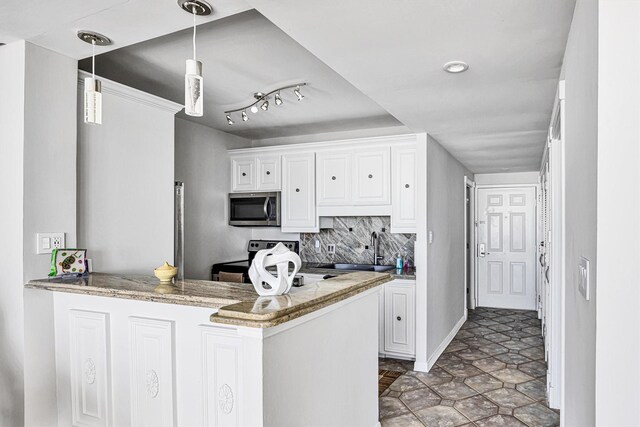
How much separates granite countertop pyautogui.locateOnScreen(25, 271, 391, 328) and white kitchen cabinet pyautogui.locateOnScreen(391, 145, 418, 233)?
1950mm

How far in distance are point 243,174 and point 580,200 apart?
3998 millimetres

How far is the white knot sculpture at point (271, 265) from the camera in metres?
1.88

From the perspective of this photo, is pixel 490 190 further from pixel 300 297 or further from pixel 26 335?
pixel 26 335

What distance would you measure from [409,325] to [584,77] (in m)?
3.16

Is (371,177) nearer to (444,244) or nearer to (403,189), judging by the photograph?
(403,189)

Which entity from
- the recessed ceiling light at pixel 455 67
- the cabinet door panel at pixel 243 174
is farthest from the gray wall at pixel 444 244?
the cabinet door panel at pixel 243 174

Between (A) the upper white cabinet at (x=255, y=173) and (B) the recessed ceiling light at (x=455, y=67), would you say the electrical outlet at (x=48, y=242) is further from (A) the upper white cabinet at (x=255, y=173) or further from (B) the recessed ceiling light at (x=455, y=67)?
(A) the upper white cabinet at (x=255, y=173)

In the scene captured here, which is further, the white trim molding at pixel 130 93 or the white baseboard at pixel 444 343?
the white baseboard at pixel 444 343

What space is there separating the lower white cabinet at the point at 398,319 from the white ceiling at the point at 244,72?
1746 mm

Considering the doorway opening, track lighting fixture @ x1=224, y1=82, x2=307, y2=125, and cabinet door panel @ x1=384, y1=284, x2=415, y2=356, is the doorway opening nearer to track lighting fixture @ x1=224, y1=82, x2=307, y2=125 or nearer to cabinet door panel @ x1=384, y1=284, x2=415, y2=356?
cabinet door panel @ x1=384, y1=284, x2=415, y2=356

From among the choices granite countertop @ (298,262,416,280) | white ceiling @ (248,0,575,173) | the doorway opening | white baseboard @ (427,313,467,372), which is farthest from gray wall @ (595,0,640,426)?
the doorway opening

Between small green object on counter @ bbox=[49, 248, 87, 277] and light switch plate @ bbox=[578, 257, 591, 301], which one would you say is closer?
light switch plate @ bbox=[578, 257, 591, 301]

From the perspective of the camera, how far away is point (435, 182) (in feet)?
14.6

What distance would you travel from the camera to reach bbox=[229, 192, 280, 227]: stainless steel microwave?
4984mm
